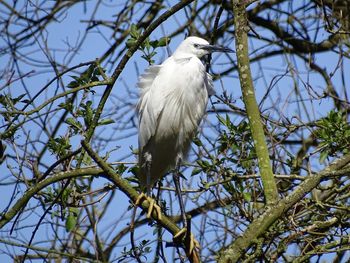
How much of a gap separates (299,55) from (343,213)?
8.80 ft

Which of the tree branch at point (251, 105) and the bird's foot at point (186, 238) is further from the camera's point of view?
the tree branch at point (251, 105)

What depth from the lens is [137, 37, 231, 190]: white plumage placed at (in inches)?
174

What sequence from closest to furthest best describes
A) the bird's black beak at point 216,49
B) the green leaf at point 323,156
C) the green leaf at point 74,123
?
the green leaf at point 74,123, the green leaf at point 323,156, the bird's black beak at point 216,49

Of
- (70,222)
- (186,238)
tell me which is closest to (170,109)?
(70,222)

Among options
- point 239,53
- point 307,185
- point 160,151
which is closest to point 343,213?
point 307,185

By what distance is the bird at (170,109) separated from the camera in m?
4.41

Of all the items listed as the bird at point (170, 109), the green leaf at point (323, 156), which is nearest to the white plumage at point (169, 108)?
the bird at point (170, 109)

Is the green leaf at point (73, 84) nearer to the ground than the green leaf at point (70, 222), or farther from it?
farther from it

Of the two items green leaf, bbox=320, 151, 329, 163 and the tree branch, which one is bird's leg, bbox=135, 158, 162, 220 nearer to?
the tree branch

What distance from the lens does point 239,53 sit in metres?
3.56

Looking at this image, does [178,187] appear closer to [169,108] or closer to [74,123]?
[169,108]

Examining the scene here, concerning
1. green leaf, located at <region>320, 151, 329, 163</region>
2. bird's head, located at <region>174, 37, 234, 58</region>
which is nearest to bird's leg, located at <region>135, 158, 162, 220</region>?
bird's head, located at <region>174, 37, 234, 58</region>

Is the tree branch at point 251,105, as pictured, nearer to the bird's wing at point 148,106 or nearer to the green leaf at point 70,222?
the bird's wing at point 148,106

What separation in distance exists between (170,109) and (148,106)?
0.15 meters
